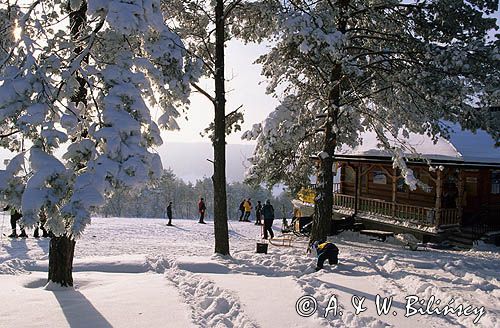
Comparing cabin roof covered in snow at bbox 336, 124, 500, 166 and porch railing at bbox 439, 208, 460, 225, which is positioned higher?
cabin roof covered in snow at bbox 336, 124, 500, 166

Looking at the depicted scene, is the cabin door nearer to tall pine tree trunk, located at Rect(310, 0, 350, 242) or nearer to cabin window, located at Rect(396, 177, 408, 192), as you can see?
cabin window, located at Rect(396, 177, 408, 192)

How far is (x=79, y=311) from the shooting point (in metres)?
6.13

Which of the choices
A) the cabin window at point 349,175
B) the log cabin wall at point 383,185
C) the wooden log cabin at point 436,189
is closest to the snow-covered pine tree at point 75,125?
the wooden log cabin at point 436,189

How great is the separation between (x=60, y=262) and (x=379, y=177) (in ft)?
58.6

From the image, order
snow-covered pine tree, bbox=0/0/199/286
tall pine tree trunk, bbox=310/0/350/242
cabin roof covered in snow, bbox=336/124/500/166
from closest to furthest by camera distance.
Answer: snow-covered pine tree, bbox=0/0/199/286 → tall pine tree trunk, bbox=310/0/350/242 → cabin roof covered in snow, bbox=336/124/500/166

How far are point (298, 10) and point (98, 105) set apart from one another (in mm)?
6591

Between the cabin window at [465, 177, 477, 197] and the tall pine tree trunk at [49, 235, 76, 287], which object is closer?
the tall pine tree trunk at [49, 235, 76, 287]

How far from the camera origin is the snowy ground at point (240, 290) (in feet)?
19.6

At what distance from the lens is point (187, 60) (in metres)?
7.79

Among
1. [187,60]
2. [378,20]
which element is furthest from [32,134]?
[378,20]

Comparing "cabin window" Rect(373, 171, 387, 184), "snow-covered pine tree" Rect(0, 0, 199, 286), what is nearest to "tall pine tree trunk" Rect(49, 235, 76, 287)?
"snow-covered pine tree" Rect(0, 0, 199, 286)

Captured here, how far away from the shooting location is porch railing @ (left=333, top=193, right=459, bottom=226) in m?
16.7

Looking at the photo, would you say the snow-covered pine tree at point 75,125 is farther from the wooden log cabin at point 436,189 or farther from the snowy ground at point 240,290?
the wooden log cabin at point 436,189

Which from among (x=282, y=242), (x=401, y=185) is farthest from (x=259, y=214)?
(x=282, y=242)
